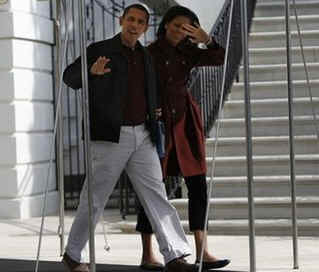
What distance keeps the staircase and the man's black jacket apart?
10.7ft

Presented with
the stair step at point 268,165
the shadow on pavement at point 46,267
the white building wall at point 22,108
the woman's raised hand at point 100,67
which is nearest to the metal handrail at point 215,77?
the stair step at point 268,165

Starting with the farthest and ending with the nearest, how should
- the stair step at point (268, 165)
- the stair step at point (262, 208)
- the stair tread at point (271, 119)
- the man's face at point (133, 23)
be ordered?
the stair tread at point (271, 119), the stair step at point (268, 165), the stair step at point (262, 208), the man's face at point (133, 23)

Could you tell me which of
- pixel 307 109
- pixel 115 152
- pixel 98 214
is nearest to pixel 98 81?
pixel 115 152

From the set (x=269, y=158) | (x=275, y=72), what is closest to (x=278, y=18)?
(x=275, y=72)

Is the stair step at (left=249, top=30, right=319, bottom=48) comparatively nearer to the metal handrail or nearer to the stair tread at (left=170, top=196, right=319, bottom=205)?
the metal handrail

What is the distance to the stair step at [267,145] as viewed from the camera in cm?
960

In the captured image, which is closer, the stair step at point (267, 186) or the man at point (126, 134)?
the man at point (126, 134)

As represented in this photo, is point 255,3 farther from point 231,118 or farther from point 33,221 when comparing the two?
point 33,221

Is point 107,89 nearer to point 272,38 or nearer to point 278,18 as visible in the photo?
point 272,38

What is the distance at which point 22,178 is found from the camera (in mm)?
10898

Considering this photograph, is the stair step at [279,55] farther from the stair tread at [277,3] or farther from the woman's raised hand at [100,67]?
the woman's raised hand at [100,67]

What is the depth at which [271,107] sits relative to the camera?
10312 mm

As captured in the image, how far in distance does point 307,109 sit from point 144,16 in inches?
195

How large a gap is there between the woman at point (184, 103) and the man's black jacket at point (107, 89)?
1.33 ft
